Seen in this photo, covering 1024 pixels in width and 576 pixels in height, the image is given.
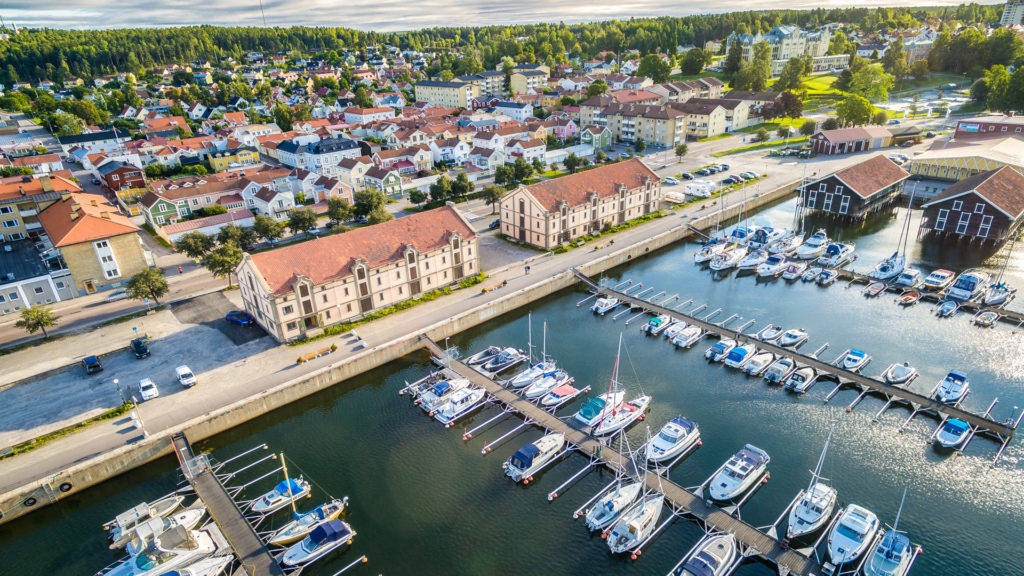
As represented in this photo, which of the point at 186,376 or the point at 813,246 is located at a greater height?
the point at 186,376

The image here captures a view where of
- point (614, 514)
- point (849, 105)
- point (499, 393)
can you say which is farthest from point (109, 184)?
point (849, 105)

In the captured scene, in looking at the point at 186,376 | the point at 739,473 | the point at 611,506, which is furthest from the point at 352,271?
the point at 739,473

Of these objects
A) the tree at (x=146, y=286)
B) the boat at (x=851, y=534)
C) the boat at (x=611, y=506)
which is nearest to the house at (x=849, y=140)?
the boat at (x=851, y=534)

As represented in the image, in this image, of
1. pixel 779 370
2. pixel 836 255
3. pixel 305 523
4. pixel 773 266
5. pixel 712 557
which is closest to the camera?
pixel 712 557

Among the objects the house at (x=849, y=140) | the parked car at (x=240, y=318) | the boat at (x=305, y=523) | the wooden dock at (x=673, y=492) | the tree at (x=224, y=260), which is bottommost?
the wooden dock at (x=673, y=492)

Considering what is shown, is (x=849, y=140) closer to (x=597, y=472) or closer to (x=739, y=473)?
(x=739, y=473)

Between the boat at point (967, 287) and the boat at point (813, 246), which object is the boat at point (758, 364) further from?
the boat at point (813, 246)

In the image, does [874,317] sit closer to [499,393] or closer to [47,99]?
[499,393]
